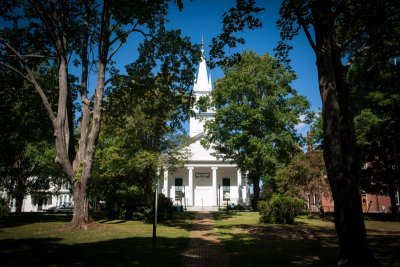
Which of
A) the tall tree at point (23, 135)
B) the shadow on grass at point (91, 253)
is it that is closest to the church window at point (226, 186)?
the tall tree at point (23, 135)

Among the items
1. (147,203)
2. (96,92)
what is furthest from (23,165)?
(96,92)

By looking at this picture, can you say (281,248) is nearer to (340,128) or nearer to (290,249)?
(290,249)

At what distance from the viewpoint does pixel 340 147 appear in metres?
7.67

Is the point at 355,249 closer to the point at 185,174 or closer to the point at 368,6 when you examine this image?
the point at 368,6

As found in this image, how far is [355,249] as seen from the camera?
23.6 ft

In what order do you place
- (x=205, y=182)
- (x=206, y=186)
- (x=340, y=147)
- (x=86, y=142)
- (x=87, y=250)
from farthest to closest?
(x=205, y=182) → (x=206, y=186) → (x=86, y=142) → (x=87, y=250) → (x=340, y=147)

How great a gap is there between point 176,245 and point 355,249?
6.44 m

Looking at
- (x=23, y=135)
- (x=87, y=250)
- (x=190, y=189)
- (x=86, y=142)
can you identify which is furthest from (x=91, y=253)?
(x=190, y=189)

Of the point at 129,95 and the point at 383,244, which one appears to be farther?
the point at 129,95

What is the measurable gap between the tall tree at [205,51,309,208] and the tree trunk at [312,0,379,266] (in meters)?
20.3

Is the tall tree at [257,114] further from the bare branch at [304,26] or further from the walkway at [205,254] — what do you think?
the bare branch at [304,26]

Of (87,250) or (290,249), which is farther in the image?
(290,249)

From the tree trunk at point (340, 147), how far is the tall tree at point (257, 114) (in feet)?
66.7

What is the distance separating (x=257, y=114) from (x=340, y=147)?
21660mm
